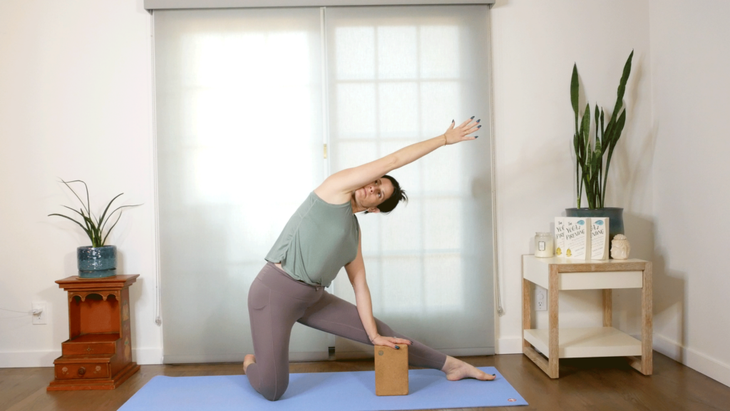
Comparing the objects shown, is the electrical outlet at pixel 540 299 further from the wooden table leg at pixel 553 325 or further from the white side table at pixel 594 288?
the wooden table leg at pixel 553 325

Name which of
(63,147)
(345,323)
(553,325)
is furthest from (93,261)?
(553,325)

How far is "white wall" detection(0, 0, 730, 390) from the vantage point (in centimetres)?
320

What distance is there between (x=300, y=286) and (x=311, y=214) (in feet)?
1.10

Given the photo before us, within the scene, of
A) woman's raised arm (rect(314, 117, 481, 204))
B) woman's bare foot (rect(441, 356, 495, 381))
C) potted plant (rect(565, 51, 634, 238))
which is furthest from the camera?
potted plant (rect(565, 51, 634, 238))

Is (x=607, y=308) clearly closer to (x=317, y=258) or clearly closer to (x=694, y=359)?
(x=694, y=359)

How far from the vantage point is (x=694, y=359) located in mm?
2865

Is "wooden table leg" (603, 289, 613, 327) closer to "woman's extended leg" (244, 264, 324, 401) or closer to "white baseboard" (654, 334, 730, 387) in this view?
"white baseboard" (654, 334, 730, 387)

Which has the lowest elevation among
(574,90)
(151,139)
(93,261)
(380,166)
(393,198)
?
(93,261)

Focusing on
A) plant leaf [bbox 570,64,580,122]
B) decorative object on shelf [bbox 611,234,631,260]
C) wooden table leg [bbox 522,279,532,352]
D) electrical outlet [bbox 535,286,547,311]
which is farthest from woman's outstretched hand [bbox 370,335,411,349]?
plant leaf [bbox 570,64,580,122]

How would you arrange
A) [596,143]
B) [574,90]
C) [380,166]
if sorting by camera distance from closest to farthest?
[380,166], [596,143], [574,90]

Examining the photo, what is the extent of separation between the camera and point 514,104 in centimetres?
329

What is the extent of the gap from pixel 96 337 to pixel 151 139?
121cm

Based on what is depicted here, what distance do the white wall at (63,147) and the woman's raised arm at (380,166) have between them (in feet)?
5.00

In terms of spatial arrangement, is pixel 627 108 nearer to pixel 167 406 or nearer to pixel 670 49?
pixel 670 49
